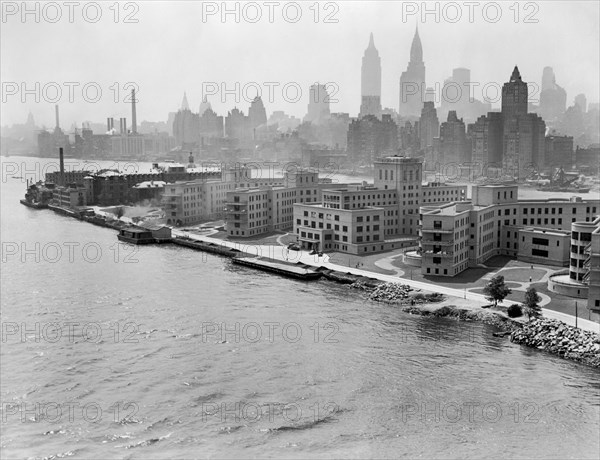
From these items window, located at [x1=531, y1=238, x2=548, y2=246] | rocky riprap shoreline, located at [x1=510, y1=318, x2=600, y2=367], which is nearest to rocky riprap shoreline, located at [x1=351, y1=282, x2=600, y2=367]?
rocky riprap shoreline, located at [x1=510, y1=318, x2=600, y2=367]

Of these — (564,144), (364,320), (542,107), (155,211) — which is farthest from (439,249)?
(542,107)

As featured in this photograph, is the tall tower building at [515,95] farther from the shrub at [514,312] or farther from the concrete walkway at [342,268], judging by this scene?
the shrub at [514,312]

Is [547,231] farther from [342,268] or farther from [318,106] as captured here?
[318,106]

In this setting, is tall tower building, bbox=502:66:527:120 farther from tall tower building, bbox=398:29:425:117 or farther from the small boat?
the small boat

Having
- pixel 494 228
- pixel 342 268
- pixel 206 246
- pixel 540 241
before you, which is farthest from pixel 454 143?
pixel 342 268

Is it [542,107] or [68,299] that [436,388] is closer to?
[68,299]

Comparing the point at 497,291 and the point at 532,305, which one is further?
the point at 497,291
